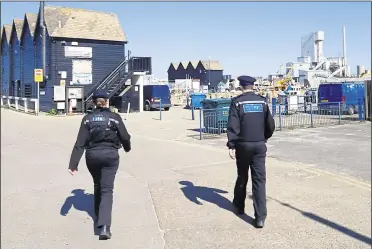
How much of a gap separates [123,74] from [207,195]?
25861mm

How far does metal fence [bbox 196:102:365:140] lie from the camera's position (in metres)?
15.1

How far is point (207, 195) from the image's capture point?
6633 mm

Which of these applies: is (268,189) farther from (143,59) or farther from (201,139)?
(143,59)

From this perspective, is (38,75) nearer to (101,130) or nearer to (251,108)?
(101,130)

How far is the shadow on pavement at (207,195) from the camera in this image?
598 centimetres

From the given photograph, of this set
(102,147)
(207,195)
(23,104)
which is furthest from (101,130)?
(23,104)

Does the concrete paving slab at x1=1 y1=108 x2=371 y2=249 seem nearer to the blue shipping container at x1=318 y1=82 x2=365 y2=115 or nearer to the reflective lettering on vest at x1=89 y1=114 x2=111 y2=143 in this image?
the reflective lettering on vest at x1=89 y1=114 x2=111 y2=143

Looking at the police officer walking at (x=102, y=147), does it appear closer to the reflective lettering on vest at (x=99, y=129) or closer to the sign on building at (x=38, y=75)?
the reflective lettering on vest at (x=99, y=129)

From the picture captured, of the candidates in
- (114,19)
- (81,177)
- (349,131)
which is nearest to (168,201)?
(81,177)

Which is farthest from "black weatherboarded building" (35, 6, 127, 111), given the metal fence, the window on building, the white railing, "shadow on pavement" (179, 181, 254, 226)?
"shadow on pavement" (179, 181, 254, 226)

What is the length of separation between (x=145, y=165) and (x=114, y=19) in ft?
89.8

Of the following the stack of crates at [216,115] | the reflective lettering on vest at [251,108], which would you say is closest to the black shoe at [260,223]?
the reflective lettering on vest at [251,108]

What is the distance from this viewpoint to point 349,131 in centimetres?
1549

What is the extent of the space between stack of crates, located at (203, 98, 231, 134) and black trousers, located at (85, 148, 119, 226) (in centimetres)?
1028
